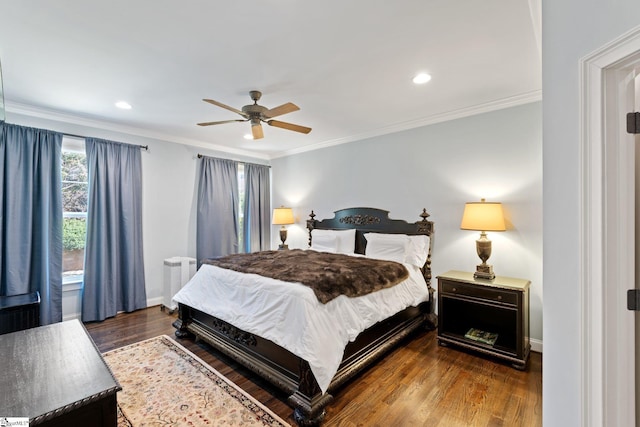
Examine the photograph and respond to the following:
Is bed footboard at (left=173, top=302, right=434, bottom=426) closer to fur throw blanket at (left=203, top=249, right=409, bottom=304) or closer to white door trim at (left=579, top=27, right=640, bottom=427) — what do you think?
fur throw blanket at (left=203, top=249, right=409, bottom=304)

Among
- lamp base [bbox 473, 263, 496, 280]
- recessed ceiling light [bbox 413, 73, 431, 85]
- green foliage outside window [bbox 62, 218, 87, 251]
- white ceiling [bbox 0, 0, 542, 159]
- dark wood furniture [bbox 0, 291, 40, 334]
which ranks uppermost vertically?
white ceiling [bbox 0, 0, 542, 159]

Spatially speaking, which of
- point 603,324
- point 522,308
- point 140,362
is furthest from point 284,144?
point 603,324

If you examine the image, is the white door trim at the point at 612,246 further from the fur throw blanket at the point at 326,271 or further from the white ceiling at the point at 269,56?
the fur throw blanket at the point at 326,271

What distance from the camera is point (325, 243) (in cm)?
459

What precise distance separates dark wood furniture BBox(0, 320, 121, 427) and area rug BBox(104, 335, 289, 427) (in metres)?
0.61

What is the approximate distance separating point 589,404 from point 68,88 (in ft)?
14.7

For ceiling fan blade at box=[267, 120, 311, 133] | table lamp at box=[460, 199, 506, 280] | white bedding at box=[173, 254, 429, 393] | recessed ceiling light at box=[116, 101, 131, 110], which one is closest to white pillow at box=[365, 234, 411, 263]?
white bedding at box=[173, 254, 429, 393]

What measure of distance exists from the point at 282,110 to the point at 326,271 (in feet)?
5.09

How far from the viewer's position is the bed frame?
199 cm

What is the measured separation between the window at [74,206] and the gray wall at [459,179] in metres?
3.52

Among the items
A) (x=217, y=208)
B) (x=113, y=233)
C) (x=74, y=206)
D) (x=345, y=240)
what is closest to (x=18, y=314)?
(x=113, y=233)

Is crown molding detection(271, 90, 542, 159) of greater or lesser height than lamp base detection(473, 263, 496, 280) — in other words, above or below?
above

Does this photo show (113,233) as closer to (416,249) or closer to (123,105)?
(123,105)

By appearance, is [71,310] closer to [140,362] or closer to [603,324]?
[140,362]
